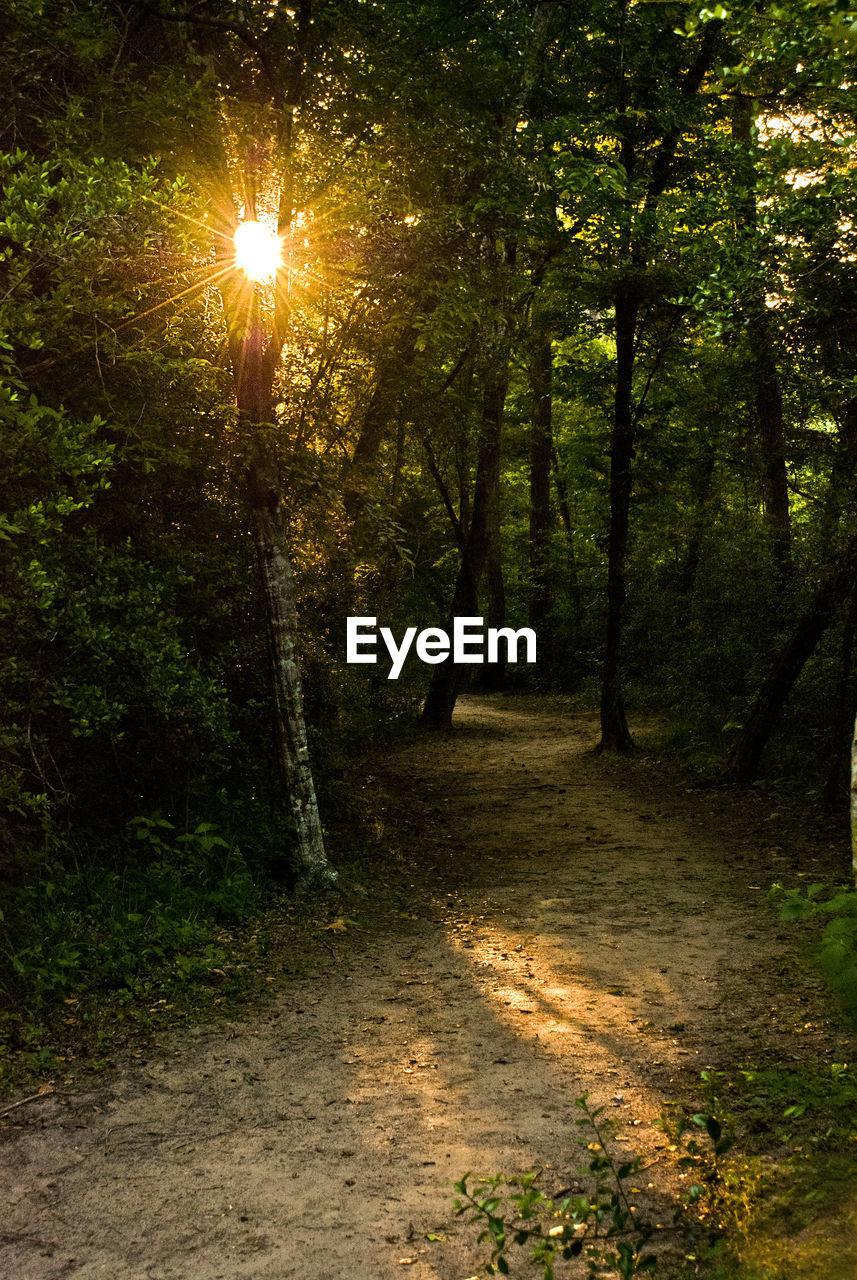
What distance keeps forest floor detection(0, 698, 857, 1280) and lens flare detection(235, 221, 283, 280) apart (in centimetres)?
593

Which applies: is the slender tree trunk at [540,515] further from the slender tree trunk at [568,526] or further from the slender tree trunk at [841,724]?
the slender tree trunk at [841,724]

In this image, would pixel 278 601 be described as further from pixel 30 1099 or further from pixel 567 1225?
pixel 567 1225

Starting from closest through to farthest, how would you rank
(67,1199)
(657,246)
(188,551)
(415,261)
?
(67,1199), (188,551), (415,261), (657,246)

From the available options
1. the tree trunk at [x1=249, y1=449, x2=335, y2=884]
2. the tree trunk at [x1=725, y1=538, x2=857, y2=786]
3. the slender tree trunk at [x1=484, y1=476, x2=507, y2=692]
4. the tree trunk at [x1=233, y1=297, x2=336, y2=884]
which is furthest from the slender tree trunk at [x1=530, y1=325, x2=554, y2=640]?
the tree trunk at [x1=249, y1=449, x2=335, y2=884]

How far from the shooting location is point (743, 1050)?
5539 mm

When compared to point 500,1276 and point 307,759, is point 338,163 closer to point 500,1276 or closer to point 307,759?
point 307,759

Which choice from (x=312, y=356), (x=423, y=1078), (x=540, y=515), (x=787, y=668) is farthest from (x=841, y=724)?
(x=540, y=515)

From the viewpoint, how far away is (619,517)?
53.3 ft

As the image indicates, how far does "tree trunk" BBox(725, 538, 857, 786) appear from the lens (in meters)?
11.2

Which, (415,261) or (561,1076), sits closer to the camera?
(561,1076)

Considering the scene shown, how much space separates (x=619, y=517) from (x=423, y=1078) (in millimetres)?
11962

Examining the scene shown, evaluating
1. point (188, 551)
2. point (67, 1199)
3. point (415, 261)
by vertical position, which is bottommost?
point (67, 1199)

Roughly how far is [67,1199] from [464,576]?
15781 millimetres

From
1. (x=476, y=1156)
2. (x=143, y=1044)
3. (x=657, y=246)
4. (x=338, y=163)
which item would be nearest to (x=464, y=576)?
(x=657, y=246)
